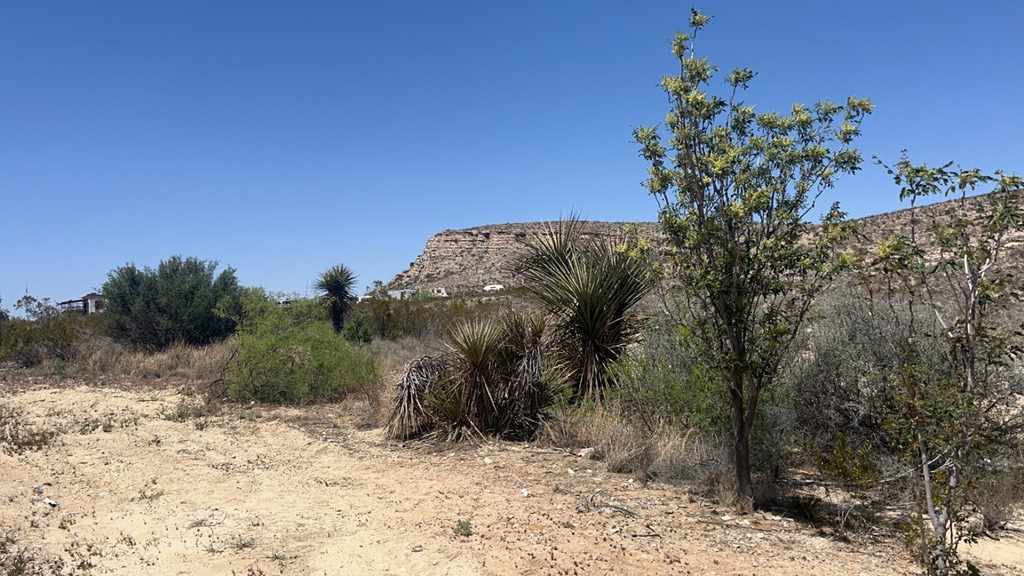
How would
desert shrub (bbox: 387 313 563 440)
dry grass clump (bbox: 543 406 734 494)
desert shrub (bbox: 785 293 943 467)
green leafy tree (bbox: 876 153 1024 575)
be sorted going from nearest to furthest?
green leafy tree (bbox: 876 153 1024 575) → dry grass clump (bbox: 543 406 734 494) → desert shrub (bbox: 785 293 943 467) → desert shrub (bbox: 387 313 563 440)

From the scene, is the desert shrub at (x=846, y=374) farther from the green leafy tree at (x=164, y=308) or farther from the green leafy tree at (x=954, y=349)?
the green leafy tree at (x=164, y=308)

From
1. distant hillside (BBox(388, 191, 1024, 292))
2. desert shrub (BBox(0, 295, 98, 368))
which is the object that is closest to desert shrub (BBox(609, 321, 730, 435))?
desert shrub (BBox(0, 295, 98, 368))

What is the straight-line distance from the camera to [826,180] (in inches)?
244

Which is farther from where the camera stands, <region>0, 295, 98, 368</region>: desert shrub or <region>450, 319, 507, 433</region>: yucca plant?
<region>0, 295, 98, 368</region>: desert shrub

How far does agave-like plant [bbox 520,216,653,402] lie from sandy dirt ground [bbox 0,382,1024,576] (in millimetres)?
1340

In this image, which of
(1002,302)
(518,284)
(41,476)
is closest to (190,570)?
(41,476)

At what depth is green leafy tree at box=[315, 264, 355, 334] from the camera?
24.5m

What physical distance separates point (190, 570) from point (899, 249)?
5.58 m

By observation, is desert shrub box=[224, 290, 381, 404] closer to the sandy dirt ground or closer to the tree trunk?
the sandy dirt ground

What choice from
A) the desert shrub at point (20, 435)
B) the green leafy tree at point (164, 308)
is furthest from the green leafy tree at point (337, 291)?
the desert shrub at point (20, 435)

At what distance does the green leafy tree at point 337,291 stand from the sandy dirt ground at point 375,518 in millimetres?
13860

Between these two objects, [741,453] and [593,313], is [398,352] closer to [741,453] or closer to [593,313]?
[593,313]

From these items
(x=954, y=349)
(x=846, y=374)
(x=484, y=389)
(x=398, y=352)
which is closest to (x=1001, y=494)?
(x=846, y=374)

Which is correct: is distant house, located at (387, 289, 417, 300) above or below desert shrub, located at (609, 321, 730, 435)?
above
